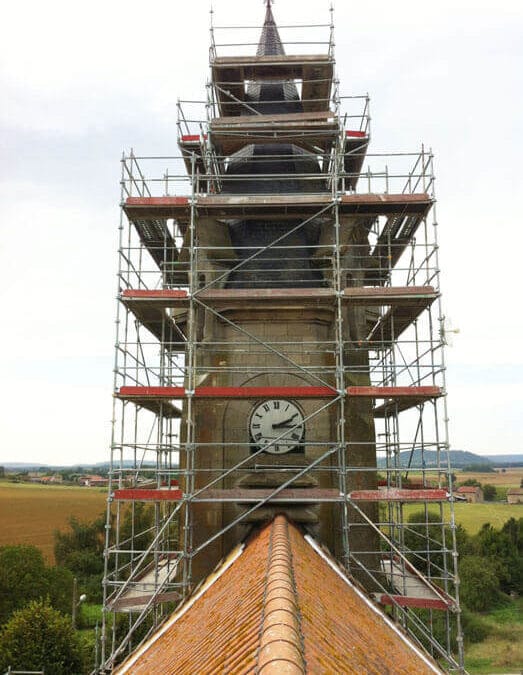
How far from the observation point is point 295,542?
11.5m

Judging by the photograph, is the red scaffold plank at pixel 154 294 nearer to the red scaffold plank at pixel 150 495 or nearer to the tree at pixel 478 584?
the red scaffold plank at pixel 150 495

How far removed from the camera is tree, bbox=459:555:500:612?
47812 millimetres

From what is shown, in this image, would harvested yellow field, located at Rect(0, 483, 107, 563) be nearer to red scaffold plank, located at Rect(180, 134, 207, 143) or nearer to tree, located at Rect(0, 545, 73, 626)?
tree, located at Rect(0, 545, 73, 626)

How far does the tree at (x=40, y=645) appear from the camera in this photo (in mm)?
22156

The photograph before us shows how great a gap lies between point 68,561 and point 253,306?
1920 inches

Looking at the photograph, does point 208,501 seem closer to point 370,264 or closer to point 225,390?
point 225,390

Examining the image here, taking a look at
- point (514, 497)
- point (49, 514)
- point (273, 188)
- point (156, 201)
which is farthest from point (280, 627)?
point (514, 497)

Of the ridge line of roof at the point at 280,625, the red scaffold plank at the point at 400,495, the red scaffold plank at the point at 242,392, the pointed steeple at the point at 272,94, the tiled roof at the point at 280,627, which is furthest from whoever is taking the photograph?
the pointed steeple at the point at 272,94

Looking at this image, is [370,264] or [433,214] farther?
[370,264]

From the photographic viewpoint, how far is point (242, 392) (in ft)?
47.0

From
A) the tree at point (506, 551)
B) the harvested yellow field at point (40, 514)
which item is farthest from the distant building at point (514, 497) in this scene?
the harvested yellow field at point (40, 514)

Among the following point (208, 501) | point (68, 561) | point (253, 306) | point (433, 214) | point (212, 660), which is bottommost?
point (68, 561)

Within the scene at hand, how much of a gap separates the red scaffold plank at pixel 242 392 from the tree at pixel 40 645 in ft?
43.2

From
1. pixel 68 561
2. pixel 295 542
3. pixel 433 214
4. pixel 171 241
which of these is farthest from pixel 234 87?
pixel 68 561
